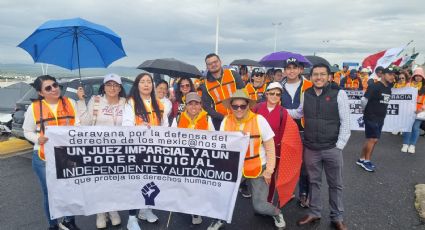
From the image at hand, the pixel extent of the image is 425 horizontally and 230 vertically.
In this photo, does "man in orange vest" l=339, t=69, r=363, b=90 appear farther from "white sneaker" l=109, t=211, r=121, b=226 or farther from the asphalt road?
"white sneaker" l=109, t=211, r=121, b=226

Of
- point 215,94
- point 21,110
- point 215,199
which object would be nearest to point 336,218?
point 215,199

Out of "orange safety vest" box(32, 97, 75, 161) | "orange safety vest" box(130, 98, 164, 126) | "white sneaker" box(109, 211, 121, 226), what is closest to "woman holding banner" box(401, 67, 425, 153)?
"orange safety vest" box(130, 98, 164, 126)

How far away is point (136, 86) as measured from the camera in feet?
12.2

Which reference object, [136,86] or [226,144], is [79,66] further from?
[226,144]

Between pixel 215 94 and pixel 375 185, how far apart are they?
347 cm

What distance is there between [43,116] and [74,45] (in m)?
1.44

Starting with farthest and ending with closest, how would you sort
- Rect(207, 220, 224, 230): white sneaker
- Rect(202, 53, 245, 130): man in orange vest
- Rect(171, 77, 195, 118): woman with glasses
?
Rect(171, 77, 195, 118): woman with glasses
Rect(202, 53, 245, 130): man in orange vest
Rect(207, 220, 224, 230): white sneaker

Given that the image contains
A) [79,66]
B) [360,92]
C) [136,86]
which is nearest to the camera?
[136,86]

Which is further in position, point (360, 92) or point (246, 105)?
point (360, 92)

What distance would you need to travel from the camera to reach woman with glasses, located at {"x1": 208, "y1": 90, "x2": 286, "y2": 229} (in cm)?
351

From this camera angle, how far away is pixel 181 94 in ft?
17.2

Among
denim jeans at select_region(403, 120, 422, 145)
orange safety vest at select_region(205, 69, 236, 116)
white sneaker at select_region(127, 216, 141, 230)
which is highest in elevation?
orange safety vest at select_region(205, 69, 236, 116)

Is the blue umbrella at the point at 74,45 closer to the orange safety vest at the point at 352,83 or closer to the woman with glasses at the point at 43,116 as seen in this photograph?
the woman with glasses at the point at 43,116

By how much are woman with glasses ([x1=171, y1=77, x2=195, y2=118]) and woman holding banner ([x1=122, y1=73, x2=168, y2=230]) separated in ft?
4.07
